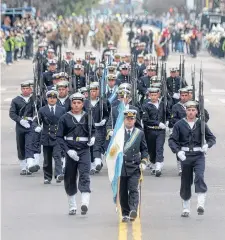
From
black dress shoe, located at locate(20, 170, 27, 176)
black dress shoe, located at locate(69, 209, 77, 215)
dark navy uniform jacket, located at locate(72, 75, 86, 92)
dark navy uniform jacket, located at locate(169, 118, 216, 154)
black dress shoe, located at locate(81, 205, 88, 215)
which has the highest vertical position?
dark navy uniform jacket, located at locate(169, 118, 216, 154)

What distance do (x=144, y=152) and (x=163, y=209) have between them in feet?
4.81

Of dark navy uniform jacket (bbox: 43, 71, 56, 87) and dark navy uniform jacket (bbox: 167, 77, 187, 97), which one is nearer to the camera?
dark navy uniform jacket (bbox: 167, 77, 187, 97)

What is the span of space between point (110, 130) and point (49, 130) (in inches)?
41.4

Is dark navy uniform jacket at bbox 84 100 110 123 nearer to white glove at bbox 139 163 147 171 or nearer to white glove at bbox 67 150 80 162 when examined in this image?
white glove at bbox 67 150 80 162

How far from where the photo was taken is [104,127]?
22828 mm

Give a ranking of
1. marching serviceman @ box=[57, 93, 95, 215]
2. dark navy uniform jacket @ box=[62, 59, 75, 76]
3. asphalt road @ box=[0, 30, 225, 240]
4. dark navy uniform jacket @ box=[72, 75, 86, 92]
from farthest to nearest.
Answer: dark navy uniform jacket @ box=[62, 59, 75, 76], dark navy uniform jacket @ box=[72, 75, 86, 92], marching serviceman @ box=[57, 93, 95, 215], asphalt road @ box=[0, 30, 225, 240]

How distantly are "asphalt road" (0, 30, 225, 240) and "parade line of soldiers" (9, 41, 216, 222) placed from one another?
0.30 m

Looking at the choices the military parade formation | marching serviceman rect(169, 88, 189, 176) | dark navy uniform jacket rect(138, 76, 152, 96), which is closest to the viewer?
the military parade formation

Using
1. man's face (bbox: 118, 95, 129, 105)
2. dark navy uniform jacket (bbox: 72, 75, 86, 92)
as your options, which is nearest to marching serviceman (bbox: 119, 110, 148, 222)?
man's face (bbox: 118, 95, 129, 105)

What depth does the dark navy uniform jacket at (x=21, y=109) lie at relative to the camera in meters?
22.4

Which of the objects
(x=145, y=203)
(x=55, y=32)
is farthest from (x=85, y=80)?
(x=55, y=32)

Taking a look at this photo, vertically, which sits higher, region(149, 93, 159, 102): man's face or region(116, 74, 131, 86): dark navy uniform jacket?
region(149, 93, 159, 102): man's face

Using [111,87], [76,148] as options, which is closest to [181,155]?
[76,148]

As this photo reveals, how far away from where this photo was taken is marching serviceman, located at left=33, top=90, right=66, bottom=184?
20.9 metres
